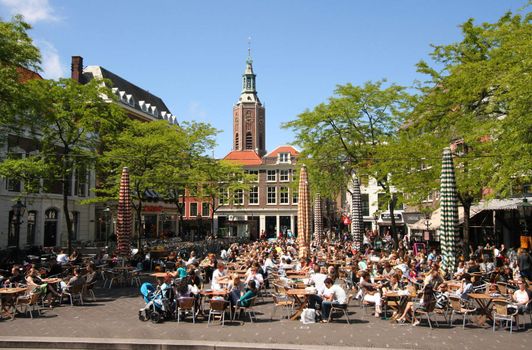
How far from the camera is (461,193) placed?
67.8ft

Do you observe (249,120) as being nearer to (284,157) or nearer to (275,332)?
(284,157)

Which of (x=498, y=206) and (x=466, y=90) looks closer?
(x=466, y=90)

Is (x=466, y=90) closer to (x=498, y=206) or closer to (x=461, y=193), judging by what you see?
(x=461, y=193)

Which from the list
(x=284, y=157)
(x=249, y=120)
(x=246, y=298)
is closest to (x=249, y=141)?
(x=249, y=120)

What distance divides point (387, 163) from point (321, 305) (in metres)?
12.4

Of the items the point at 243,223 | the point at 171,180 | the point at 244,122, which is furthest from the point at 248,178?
the point at 244,122

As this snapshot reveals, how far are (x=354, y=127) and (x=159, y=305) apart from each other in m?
19.8

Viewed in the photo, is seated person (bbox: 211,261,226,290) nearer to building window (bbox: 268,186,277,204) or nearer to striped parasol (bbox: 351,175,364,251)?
striped parasol (bbox: 351,175,364,251)

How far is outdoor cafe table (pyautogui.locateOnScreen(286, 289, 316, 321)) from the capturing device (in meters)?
12.4

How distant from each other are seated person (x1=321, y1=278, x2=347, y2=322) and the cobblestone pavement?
1.33 ft

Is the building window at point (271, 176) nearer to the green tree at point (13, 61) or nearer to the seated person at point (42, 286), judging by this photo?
the green tree at point (13, 61)

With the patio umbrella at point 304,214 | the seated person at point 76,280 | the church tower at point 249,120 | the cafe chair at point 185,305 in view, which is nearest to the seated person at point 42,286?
the seated person at point 76,280

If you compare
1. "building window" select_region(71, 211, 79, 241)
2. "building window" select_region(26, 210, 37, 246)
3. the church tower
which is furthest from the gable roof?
the church tower

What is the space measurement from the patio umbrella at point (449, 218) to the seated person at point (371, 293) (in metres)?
3.10
